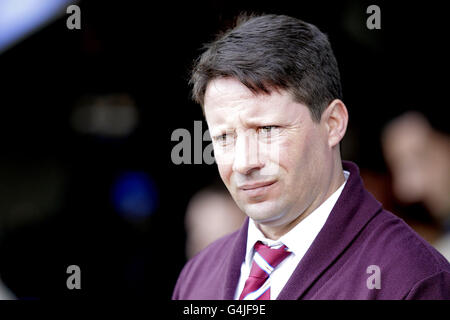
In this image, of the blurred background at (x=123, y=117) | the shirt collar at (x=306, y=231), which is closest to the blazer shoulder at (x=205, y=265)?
the shirt collar at (x=306, y=231)

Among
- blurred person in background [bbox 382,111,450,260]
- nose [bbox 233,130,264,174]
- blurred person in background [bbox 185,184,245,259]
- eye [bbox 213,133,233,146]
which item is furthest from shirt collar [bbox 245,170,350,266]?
blurred person in background [bbox 185,184,245,259]

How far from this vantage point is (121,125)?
217 inches

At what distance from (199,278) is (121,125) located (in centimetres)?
327

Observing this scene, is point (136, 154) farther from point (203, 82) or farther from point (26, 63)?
point (203, 82)

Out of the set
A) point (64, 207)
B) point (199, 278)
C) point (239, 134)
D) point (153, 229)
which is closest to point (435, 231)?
point (199, 278)

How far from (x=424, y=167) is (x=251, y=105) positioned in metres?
1.62

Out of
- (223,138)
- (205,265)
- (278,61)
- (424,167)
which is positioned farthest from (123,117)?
(278,61)

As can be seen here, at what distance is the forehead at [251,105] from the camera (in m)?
1.97

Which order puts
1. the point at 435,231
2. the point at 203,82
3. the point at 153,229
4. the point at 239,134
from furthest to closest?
the point at 153,229 < the point at 435,231 < the point at 203,82 < the point at 239,134

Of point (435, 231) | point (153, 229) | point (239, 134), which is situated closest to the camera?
point (239, 134)

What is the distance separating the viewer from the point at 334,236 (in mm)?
1990

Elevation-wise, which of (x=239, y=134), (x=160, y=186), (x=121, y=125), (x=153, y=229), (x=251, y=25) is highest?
(x=251, y=25)
